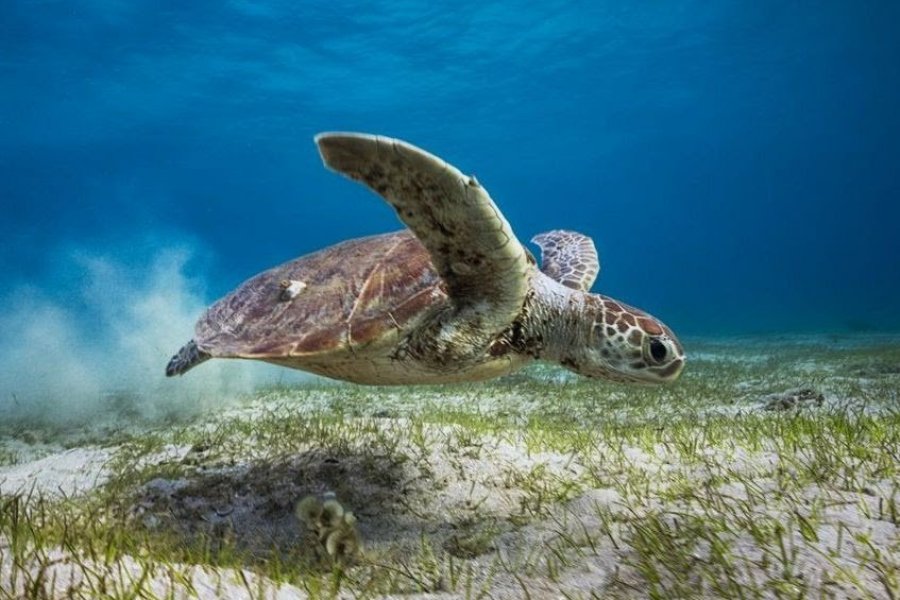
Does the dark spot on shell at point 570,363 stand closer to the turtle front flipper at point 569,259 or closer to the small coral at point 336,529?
the turtle front flipper at point 569,259

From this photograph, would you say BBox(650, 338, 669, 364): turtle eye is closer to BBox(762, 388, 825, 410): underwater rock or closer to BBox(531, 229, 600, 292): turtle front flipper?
BBox(531, 229, 600, 292): turtle front flipper

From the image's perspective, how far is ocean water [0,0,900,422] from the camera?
32.2 m

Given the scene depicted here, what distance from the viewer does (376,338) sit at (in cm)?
398

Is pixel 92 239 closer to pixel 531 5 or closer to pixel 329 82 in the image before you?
Result: pixel 329 82

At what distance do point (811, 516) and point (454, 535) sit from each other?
5.77ft

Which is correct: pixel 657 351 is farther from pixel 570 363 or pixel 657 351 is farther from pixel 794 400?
pixel 794 400

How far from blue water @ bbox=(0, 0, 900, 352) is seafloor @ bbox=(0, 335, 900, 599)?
13.9 meters

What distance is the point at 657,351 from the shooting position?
386 centimetres

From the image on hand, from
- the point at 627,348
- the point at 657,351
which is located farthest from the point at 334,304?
the point at 657,351

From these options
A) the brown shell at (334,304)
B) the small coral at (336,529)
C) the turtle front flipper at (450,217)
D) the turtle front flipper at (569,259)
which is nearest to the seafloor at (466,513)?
the small coral at (336,529)

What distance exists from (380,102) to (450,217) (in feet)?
184

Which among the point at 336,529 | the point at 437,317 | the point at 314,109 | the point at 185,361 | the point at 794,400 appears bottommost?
the point at 336,529

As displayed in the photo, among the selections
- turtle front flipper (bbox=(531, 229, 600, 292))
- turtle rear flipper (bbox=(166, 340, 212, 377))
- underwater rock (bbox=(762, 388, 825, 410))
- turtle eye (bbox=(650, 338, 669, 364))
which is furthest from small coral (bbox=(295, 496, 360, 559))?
underwater rock (bbox=(762, 388, 825, 410))

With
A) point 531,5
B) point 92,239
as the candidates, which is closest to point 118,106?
point 531,5
